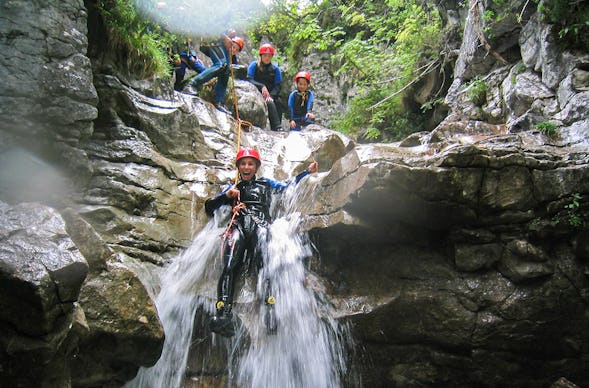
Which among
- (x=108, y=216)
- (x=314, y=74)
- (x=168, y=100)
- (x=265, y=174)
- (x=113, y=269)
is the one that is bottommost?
(x=113, y=269)

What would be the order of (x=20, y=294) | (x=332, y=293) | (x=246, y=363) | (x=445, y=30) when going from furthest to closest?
(x=445, y=30) < (x=332, y=293) < (x=246, y=363) < (x=20, y=294)

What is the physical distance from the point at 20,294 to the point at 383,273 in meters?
3.72

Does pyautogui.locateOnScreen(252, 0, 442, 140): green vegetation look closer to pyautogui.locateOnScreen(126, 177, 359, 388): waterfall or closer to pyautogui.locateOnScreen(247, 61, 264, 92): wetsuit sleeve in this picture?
pyautogui.locateOnScreen(247, 61, 264, 92): wetsuit sleeve

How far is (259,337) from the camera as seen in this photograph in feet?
13.8

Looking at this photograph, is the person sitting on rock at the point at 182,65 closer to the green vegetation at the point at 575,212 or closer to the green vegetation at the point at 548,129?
the green vegetation at the point at 548,129

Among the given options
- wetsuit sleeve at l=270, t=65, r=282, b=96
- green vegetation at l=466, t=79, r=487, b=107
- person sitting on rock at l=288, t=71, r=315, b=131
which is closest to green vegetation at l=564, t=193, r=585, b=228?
green vegetation at l=466, t=79, r=487, b=107

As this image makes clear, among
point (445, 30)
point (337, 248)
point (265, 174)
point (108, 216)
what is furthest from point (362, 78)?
point (108, 216)

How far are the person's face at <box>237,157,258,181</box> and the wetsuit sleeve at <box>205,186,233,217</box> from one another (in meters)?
0.58

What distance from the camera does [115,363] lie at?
3420 mm

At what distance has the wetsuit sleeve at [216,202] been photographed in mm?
5500

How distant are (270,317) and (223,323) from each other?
2.11 feet

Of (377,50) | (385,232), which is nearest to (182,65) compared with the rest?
(377,50)

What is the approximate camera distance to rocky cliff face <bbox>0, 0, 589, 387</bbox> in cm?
349

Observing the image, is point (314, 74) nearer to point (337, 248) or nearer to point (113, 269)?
point (337, 248)
